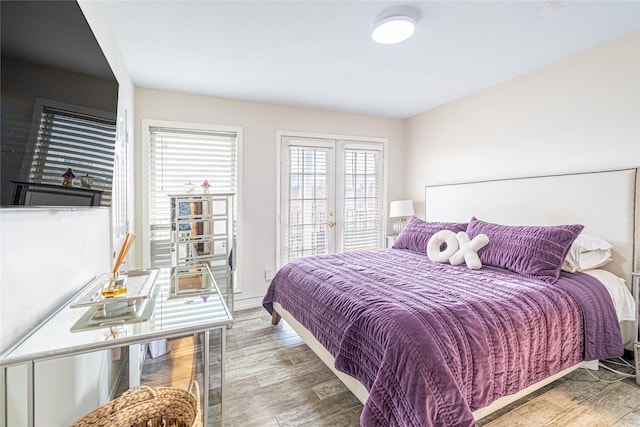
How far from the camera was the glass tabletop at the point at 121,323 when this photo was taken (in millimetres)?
902

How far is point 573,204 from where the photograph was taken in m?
2.48

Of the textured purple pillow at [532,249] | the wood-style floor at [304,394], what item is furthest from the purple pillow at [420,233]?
the wood-style floor at [304,394]

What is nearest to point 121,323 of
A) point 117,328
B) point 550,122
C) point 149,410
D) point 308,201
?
point 117,328

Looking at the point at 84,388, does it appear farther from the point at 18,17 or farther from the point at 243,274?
the point at 243,274

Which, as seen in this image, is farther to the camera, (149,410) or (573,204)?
(573,204)

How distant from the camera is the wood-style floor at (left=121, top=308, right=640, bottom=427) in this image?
1.67 metres

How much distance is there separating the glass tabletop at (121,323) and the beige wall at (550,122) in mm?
3024

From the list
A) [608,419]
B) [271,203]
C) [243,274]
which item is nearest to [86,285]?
[243,274]

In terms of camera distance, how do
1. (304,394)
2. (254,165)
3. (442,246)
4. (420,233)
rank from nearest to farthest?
1. (304,394)
2. (442,246)
3. (420,233)
4. (254,165)

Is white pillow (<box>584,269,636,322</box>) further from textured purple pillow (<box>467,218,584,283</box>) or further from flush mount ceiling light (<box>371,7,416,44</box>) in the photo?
flush mount ceiling light (<box>371,7,416,44</box>)

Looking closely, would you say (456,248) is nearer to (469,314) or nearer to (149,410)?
(469,314)

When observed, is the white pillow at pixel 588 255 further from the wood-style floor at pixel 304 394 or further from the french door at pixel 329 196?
the french door at pixel 329 196

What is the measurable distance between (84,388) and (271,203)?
8.47 ft

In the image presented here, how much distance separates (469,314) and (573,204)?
176 centimetres
